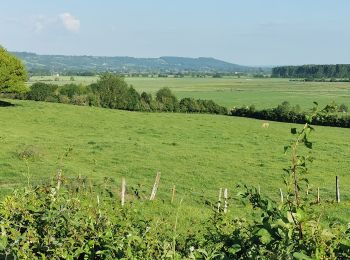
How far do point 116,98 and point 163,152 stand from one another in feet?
173

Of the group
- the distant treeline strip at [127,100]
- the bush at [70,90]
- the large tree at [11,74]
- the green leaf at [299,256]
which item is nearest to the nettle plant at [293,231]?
the green leaf at [299,256]

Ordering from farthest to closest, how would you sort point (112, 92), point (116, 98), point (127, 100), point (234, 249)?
point (112, 92)
point (116, 98)
point (127, 100)
point (234, 249)

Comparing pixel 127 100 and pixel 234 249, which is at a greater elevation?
pixel 234 249

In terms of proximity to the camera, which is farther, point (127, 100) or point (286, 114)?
point (127, 100)

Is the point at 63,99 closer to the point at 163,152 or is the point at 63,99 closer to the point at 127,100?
the point at 127,100

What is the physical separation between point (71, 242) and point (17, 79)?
6474 centimetres

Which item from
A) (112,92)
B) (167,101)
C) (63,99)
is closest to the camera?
(63,99)

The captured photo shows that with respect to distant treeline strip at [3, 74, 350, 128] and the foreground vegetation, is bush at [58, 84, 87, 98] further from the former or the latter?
the foreground vegetation

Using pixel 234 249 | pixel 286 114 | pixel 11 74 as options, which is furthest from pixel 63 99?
pixel 234 249

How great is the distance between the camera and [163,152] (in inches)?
1572

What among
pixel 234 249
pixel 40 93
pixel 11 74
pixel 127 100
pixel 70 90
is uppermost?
pixel 234 249

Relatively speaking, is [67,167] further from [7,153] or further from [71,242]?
[71,242]

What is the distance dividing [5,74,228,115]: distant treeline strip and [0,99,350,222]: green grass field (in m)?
16.0

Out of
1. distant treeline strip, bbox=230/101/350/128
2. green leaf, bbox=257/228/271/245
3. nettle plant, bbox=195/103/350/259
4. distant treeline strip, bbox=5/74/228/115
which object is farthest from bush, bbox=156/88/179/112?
green leaf, bbox=257/228/271/245
